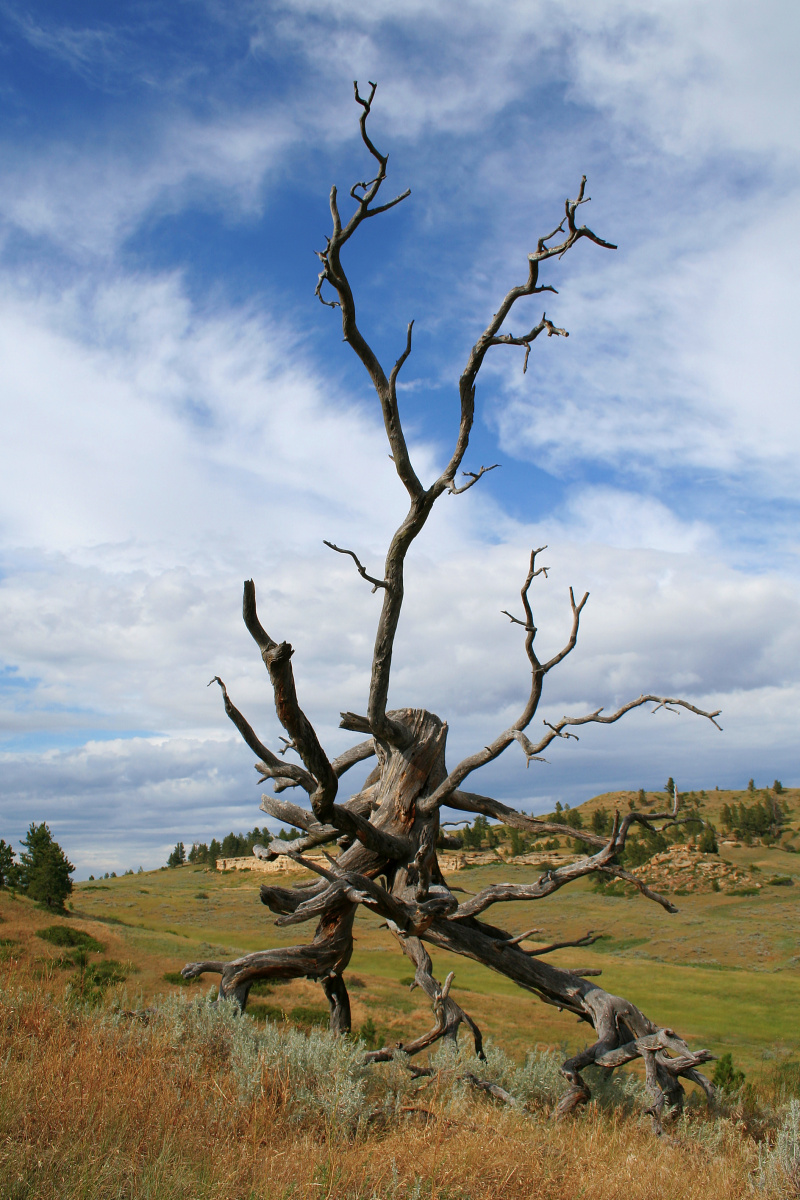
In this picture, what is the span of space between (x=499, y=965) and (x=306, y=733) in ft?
13.8

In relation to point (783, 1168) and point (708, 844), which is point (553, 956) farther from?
point (783, 1168)

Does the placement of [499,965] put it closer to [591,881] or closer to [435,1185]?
[435,1185]

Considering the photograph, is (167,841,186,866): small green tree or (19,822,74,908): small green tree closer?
(19,822,74,908): small green tree

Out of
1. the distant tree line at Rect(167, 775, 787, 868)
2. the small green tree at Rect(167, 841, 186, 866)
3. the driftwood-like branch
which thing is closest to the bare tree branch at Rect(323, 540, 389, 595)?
the driftwood-like branch

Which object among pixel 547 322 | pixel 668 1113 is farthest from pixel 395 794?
pixel 547 322

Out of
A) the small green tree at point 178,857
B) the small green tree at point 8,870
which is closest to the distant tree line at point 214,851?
the small green tree at point 178,857

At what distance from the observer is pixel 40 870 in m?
35.9

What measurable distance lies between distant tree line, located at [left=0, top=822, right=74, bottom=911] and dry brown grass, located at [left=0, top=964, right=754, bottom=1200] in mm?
33331

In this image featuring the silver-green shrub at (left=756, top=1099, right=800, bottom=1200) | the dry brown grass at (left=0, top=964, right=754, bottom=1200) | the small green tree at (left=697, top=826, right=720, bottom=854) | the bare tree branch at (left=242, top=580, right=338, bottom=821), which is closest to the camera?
the dry brown grass at (left=0, top=964, right=754, bottom=1200)

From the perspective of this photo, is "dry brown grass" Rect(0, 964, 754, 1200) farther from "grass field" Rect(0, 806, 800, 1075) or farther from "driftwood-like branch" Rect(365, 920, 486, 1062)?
"grass field" Rect(0, 806, 800, 1075)

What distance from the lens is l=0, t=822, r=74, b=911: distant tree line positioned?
35.1 metres

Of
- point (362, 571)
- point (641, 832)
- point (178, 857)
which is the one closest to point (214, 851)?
point (178, 857)

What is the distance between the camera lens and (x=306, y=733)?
5.80 m

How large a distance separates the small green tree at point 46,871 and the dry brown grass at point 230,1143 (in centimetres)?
3330
